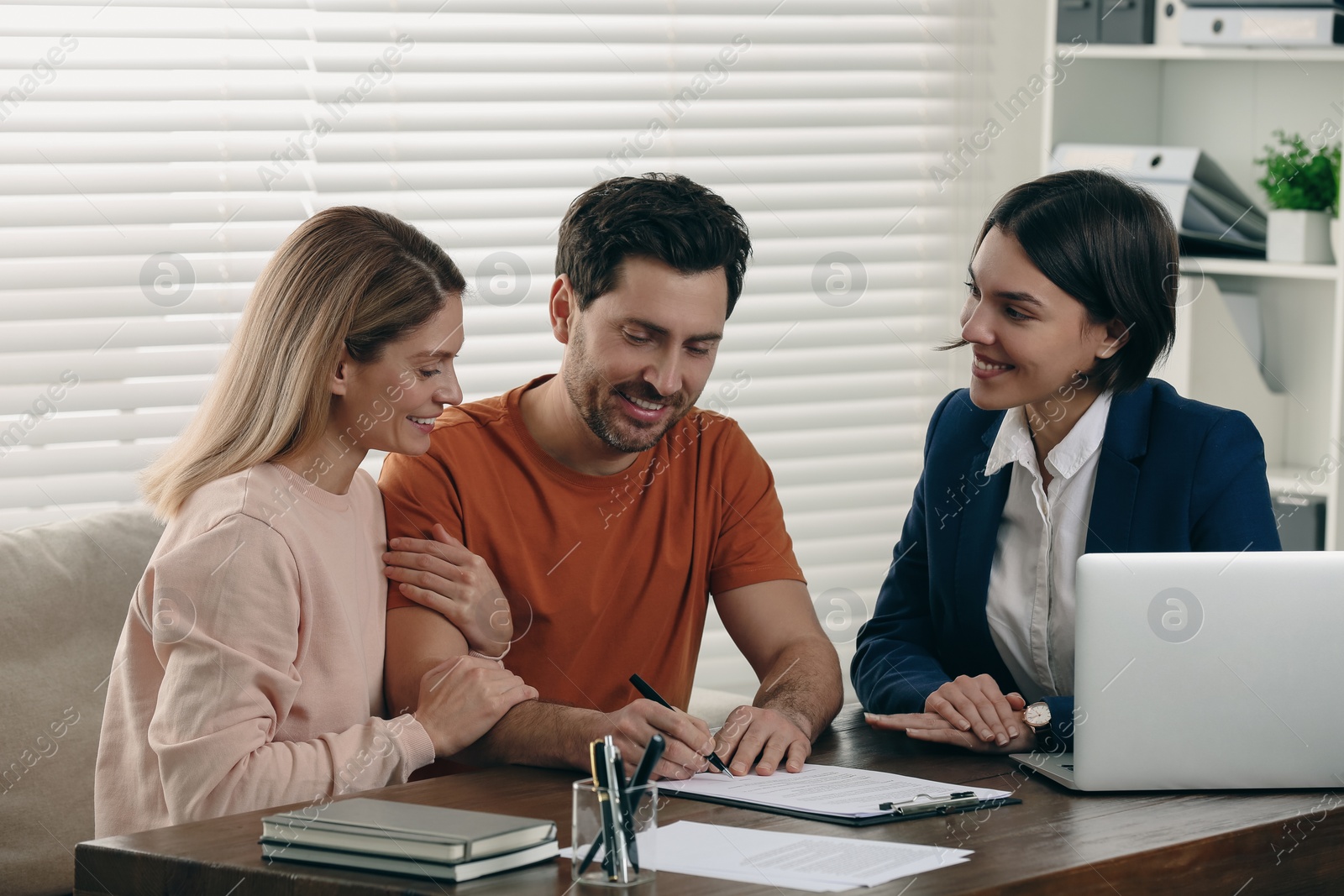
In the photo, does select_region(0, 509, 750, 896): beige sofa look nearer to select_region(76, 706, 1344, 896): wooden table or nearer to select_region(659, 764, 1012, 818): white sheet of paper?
select_region(76, 706, 1344, 896): wooden table

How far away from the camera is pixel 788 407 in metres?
3.22

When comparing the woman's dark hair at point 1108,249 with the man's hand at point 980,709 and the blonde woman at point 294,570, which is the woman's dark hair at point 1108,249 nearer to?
the man's hand at point 980,709

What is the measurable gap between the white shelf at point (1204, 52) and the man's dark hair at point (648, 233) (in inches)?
55.7

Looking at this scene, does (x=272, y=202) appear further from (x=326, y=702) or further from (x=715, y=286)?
(x=326, y=702)

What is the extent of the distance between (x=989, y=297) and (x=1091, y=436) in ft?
0.78

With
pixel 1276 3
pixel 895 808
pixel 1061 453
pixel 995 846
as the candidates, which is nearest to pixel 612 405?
pixel 1061 453

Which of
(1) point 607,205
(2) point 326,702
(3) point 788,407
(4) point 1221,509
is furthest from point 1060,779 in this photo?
(3) point 788,407

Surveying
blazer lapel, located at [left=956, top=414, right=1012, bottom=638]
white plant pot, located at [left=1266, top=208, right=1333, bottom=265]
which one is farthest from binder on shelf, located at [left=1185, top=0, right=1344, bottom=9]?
blazer lapel, located at [left=956, top=414, right=1012, bottom=638]

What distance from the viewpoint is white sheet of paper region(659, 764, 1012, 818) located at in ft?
4.68

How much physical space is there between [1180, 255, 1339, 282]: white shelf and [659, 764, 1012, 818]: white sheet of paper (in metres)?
1.72

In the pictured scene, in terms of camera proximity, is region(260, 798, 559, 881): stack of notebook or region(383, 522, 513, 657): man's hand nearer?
region(260, 798, 559, 881): stack of notebook

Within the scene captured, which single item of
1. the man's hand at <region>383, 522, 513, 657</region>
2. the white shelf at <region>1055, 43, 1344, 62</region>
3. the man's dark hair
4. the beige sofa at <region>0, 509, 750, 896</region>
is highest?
the white shelf at <region>1055, 43, 1344, 62</region>

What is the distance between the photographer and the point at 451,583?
5.86 ft

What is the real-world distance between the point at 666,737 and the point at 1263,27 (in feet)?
6.80
